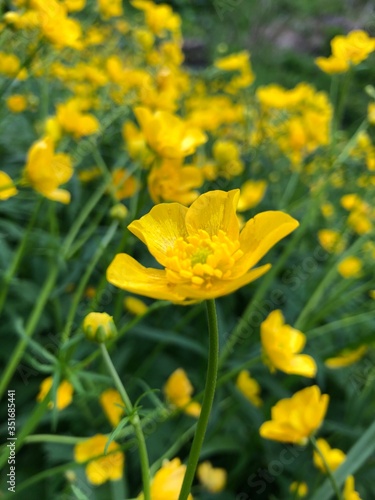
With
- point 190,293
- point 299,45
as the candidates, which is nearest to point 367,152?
point 190,293

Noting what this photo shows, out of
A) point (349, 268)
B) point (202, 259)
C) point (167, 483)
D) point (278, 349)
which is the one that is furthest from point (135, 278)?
point (349, 268)

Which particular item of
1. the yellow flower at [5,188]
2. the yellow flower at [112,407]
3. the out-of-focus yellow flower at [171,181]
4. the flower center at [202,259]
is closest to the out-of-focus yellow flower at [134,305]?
the yellow flower at [112,407]

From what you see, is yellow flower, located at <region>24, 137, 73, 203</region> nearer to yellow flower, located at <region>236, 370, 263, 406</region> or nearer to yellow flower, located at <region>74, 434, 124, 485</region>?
yellow flower, located at <region>74, 434, 124, 485</region>

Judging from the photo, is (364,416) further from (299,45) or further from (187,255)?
(299,45)

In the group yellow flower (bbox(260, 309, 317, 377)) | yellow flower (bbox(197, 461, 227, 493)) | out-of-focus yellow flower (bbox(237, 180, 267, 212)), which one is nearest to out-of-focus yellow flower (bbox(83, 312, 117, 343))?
yellow flower (bbox(260, 309, 317, 377))

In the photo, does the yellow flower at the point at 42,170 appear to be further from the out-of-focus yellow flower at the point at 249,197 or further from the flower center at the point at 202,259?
the out-of-focus yellow flower at the point at 249,197
